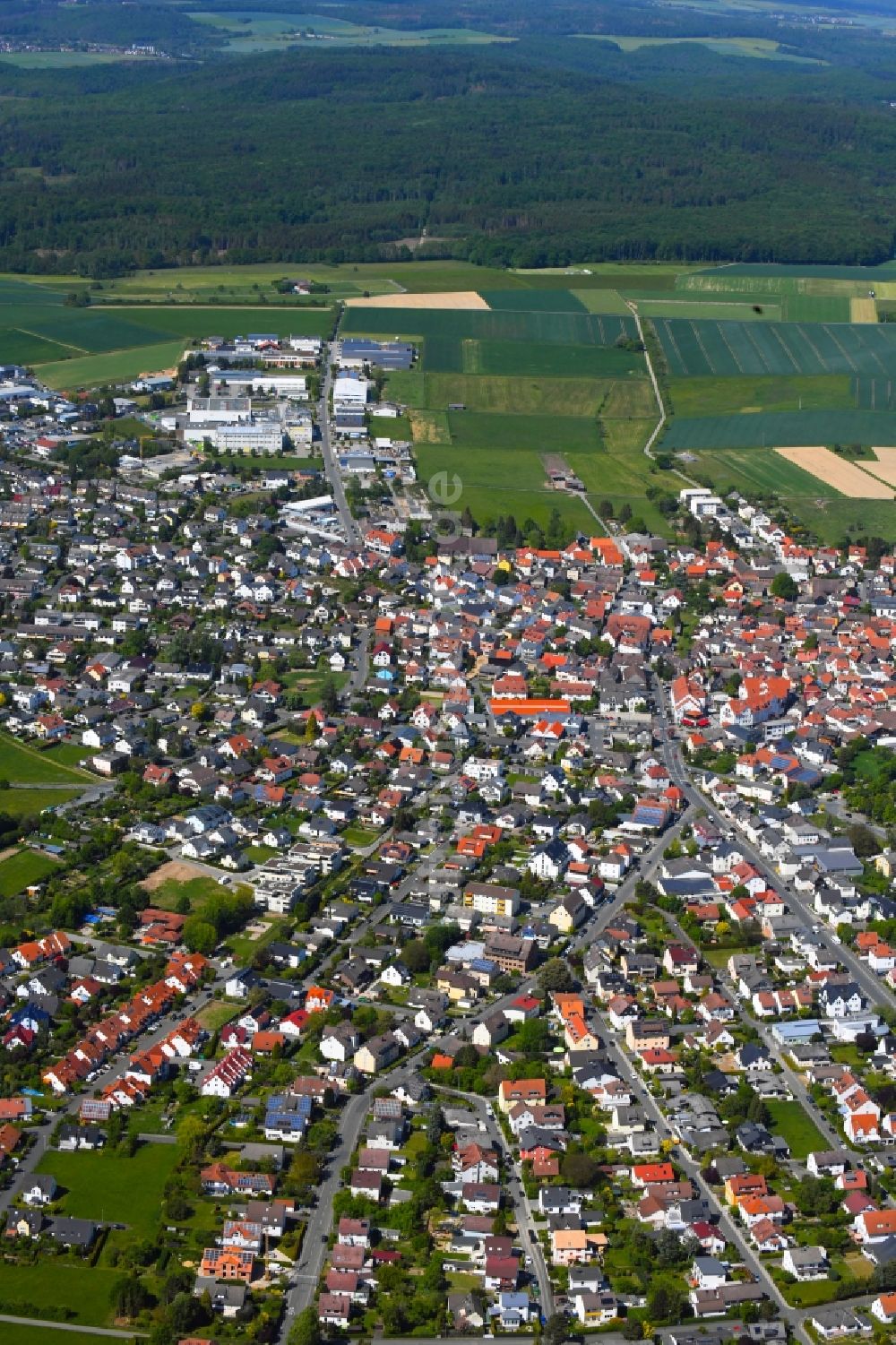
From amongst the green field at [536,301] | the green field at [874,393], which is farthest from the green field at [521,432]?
the green field at [536,301]

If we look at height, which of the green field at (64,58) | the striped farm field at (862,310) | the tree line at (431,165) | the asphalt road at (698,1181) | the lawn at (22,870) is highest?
the green field at (64,58)

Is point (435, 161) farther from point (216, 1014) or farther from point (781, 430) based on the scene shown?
point (216, 1014)

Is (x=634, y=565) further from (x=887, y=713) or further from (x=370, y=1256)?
(x=370, y=1256)

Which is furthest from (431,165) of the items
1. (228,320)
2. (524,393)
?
(524,393)

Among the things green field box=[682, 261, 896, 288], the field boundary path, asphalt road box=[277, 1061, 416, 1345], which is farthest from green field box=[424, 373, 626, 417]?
asphalt road box=[277, 1061, 416, 1345]

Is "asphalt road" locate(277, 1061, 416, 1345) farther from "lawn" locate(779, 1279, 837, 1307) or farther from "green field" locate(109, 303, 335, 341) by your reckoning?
"green field" locate(109, 303, 335, 341)

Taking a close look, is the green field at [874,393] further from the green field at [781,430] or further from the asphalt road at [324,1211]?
the asphalt road at [324,1211]
